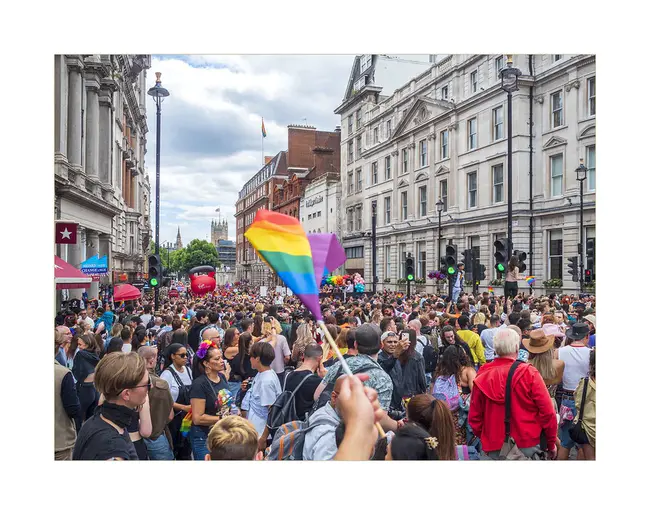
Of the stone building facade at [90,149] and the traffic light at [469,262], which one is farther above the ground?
the stone building facade at [90,149]

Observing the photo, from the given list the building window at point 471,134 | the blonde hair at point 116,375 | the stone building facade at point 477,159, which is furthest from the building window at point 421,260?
the blonde hair at point 116,375

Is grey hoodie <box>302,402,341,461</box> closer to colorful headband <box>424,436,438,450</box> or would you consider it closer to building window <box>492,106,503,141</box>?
colorful headband <box>424,436,438,450</box>

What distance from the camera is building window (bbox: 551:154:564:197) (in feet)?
82.0

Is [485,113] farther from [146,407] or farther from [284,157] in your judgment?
[284,157]

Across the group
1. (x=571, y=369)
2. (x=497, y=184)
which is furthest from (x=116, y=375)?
(x=497, y=184)

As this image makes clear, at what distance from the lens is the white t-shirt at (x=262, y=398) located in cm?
555

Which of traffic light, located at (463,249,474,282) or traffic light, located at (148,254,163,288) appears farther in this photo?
traffic light, located at (463,249,474,282)

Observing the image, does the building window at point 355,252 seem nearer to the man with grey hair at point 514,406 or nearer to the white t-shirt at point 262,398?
the white t-shirt at point 262,398

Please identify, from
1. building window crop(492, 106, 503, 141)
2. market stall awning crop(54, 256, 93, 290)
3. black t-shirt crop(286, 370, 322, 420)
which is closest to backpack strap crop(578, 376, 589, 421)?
black t-shirt crop(286, 370, 322, 420)

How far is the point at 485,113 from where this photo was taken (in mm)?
27844

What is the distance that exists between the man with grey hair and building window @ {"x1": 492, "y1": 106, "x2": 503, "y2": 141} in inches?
947

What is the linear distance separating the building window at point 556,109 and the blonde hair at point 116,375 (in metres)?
24.8

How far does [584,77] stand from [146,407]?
19121mm
